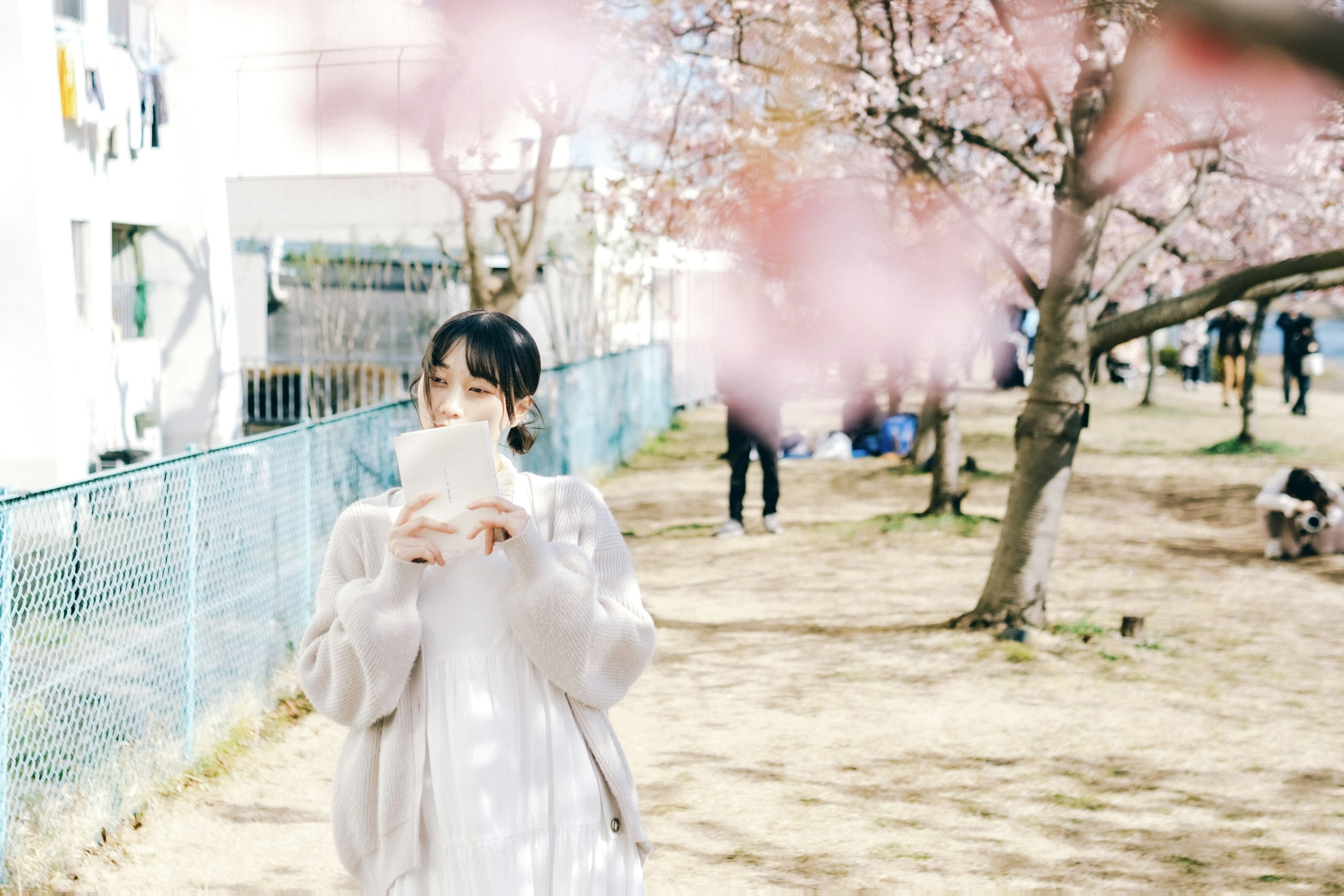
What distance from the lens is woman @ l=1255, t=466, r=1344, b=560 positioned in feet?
29.2

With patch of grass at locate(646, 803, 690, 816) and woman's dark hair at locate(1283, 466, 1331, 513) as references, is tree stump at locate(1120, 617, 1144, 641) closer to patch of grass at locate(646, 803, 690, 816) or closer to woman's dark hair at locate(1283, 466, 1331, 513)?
woman's dark hair at locate(1283, 466, 1331, 513)

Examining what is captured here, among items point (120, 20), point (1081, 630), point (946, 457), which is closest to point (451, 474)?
point (1081, 630)

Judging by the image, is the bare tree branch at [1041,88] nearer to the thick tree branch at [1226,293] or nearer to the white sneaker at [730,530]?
the thick tree branch at [1226,293]

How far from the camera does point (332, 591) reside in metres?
1.94

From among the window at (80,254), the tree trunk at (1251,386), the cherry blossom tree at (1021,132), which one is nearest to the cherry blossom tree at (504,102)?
the cherry blossom tree at (1021,132)

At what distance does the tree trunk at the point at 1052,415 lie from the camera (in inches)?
261

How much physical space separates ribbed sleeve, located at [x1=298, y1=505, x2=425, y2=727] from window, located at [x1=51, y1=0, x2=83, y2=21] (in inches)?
363

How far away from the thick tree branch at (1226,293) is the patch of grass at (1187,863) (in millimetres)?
2692

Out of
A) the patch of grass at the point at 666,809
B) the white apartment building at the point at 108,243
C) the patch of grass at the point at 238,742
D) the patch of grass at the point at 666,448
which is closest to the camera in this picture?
the patch of grass at the point at 666,809

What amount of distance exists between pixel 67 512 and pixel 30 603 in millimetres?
423

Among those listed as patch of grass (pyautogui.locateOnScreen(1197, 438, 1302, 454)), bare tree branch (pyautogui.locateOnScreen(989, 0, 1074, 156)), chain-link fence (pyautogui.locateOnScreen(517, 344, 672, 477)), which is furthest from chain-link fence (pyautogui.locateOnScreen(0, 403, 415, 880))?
patch of grass (pyautogui.locateOnScreen(1197, 438, 1302, 454))

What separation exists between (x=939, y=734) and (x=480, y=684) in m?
3.91

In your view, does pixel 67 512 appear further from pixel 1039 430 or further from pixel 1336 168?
pixel 1336 168

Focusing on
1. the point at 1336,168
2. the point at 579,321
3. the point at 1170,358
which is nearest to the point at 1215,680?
the point at 1336,168
